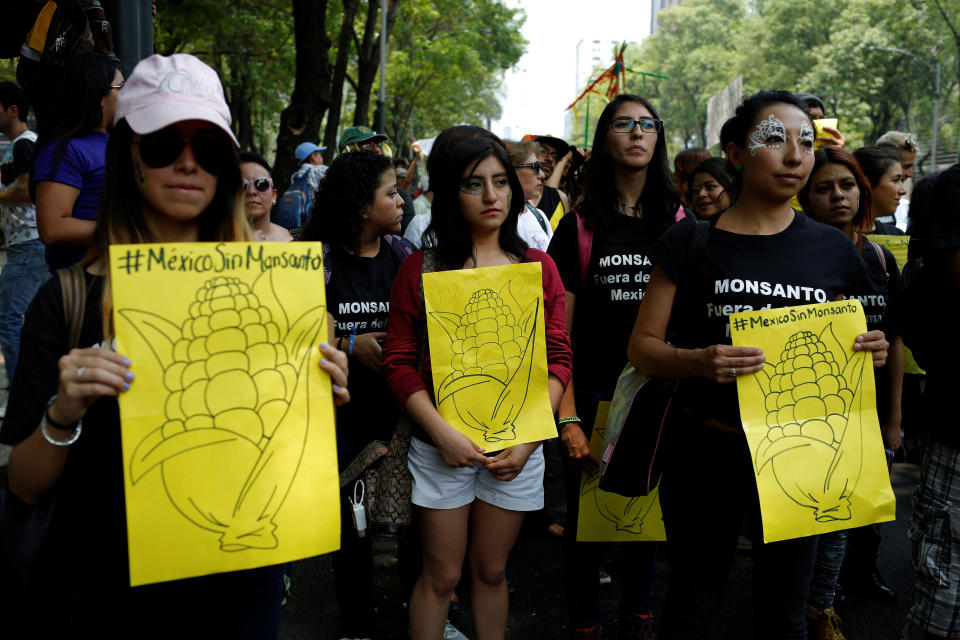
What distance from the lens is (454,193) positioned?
2.55 meters

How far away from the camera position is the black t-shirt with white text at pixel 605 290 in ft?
9.66

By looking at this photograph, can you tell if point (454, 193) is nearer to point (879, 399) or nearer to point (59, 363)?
point (59, 363)

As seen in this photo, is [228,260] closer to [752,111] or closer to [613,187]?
[752,111]

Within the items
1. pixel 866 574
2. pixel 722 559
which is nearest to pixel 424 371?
pixel 722 559

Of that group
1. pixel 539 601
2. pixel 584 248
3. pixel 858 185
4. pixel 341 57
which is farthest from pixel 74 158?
pixel 341 57

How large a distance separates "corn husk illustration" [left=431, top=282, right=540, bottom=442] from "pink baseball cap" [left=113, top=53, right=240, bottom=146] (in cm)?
97

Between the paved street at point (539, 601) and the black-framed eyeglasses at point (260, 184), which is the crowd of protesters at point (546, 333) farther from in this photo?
the paved street at point (539, 601)

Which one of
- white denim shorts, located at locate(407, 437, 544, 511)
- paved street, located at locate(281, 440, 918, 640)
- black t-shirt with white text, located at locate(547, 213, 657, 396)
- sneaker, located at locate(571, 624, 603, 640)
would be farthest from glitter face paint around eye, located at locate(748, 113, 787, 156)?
paved street, located at locate(281, 440, 918, 640)

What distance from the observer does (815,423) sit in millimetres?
2182

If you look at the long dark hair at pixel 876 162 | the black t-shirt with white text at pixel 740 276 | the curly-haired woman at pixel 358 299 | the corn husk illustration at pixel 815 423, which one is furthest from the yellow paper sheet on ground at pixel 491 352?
the long dark hair at pixel 876 162

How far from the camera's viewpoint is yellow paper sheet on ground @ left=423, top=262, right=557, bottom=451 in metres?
2.34

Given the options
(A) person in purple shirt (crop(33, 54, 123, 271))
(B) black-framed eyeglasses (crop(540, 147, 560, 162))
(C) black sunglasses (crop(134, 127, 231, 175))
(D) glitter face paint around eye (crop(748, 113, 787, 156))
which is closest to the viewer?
(C) black sunglasses (crop(134, 127, 231, 175))

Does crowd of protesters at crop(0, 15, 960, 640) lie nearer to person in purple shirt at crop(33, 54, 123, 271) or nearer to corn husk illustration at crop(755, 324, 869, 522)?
person in purple shirt at crop(33, 54, 123, 271)

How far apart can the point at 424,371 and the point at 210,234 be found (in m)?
0.96
